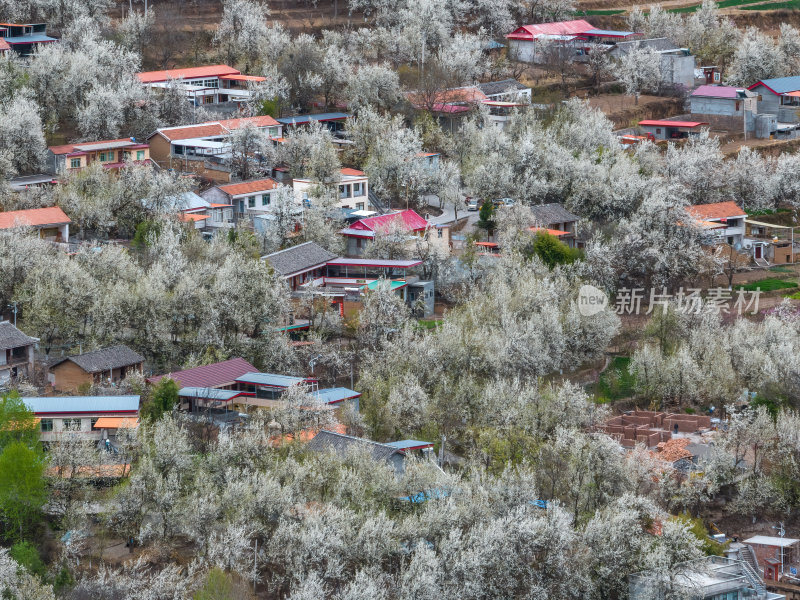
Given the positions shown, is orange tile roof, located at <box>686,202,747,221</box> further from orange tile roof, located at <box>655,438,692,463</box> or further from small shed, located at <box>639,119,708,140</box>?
orange tile roof, located at <box>655,438,692,463</box>

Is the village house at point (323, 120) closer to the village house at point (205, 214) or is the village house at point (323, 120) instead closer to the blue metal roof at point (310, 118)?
the blue metal roof at point (310, 118)

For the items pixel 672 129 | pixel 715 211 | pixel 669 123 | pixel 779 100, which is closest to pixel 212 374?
pixel 715 211

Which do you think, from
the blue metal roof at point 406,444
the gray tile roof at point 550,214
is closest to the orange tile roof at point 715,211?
the gray tile roof at point 550,214

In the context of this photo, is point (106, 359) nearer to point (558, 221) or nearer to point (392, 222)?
Result: point (392, 222)

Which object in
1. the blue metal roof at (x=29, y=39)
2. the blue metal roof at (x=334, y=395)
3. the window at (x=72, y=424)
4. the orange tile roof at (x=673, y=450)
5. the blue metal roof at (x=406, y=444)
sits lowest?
the orange tile roof at (x=673, y=450)

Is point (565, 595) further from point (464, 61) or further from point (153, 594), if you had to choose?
point (464, 61)

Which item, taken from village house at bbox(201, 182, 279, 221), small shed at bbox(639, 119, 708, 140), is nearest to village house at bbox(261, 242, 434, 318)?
village house at bbox(201, 182, 279, 221)
